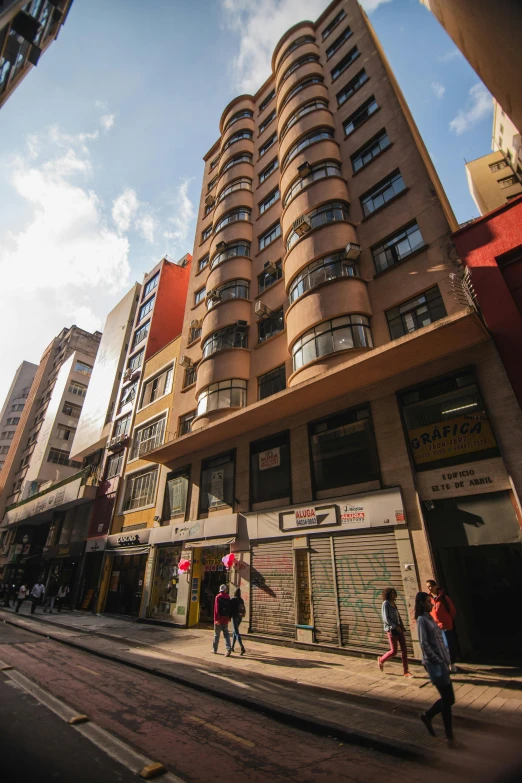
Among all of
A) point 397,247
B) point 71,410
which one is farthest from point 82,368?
point 397,247

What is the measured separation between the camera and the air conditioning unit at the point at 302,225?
15.4m

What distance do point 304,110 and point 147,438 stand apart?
21158 millimetres

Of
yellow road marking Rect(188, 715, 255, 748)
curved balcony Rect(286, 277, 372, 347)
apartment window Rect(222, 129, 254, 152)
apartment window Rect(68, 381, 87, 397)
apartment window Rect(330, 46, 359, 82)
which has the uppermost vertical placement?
apartment window Rect(222, 129, 254, 152)

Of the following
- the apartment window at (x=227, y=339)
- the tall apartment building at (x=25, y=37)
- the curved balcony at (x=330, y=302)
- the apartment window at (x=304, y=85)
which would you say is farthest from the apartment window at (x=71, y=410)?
the apartment window at (x=304, y=85)

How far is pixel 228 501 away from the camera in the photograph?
50.8ft

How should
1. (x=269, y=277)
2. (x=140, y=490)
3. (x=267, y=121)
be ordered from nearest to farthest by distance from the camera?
(x=269, y=277) < (x=140, y=490) < (x=267, y=121)

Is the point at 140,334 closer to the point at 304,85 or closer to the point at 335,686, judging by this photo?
the point at 304,85

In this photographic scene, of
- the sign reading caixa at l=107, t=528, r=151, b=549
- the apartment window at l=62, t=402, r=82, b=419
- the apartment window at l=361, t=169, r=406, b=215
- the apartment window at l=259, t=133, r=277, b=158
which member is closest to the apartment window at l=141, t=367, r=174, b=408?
the sign reading caixa at l=107, t=528, r=151, b=549

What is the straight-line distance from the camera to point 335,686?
7.25 meters

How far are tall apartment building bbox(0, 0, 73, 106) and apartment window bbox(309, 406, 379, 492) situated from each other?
13.4 metres

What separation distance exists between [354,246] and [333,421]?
22.3 feet

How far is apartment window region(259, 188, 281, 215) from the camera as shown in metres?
20.7

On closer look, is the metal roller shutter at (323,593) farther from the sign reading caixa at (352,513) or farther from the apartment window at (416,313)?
the apartment window at (416,313)

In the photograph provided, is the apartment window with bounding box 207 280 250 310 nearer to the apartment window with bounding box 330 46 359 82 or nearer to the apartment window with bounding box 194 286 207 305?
the apartment window with bounding box 194 286 207 305
